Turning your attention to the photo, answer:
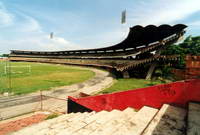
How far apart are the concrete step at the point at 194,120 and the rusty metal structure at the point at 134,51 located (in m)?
12.1

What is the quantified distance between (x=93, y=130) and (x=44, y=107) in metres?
4.96

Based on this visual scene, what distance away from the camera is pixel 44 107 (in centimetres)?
622

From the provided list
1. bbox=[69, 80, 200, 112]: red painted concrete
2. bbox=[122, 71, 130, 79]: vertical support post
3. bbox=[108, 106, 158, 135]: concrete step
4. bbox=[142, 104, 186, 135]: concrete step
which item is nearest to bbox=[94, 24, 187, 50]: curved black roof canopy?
bbox=[122, 71, 130, 79]: vertical support post

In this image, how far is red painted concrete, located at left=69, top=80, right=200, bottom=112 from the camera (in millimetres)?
2829

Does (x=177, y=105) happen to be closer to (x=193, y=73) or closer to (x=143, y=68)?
(x=193, y=73)

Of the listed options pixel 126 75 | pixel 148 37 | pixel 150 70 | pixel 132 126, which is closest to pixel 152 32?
pixel 148 37

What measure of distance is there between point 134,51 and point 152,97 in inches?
661

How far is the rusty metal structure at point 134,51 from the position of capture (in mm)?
14023

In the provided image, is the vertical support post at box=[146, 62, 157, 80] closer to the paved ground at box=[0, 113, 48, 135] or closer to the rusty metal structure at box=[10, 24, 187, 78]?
the rusty metal structure at box=[10, 24, 187, 78]

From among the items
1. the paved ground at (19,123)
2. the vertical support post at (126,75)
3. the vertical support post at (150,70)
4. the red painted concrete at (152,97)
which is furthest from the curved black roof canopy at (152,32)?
the paved ground at (19,123)

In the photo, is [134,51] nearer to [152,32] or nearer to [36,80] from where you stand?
[152,32]

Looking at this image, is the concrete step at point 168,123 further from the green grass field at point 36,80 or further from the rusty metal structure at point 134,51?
the rusty metal structure at point 134,51

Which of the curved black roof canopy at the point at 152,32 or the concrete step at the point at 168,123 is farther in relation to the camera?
the curved black roof canopy at the point at 152,32

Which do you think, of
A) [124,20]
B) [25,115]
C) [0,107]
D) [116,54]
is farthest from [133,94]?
[116,54]
